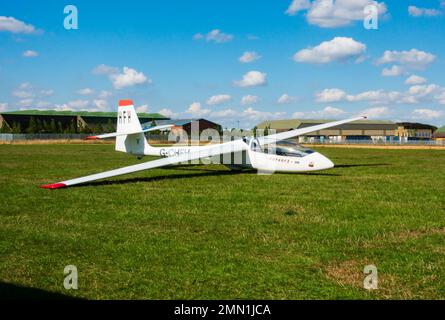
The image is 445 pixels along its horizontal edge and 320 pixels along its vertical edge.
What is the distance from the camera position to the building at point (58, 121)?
131m

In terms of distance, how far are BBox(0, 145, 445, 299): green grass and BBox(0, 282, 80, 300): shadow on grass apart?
4.9 inches

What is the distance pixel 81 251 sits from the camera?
7.55 meters

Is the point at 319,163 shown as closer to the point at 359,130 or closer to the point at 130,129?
the point at 130,129

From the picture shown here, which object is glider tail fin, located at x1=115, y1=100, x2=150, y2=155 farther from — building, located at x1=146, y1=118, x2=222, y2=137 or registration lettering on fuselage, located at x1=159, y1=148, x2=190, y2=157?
building, located at x1=146, y1=118, x2=222, y2=137

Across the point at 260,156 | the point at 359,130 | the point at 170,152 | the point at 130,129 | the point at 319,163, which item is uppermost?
the point at 359,130

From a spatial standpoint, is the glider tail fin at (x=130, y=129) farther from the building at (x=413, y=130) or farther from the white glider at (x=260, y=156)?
the building at (x=413, y=130)

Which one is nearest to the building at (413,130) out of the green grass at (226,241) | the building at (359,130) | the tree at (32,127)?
the building at (359,130)

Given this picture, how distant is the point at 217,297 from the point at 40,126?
138 m

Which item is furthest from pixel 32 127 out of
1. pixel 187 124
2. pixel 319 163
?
pixel 319 163

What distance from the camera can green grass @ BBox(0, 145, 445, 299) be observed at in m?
5.92

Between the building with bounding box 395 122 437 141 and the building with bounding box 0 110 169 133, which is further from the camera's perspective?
the building with bounding box 395 122 437 141

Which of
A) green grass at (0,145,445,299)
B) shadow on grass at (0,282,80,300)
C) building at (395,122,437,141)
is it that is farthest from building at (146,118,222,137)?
shadow on grass at (0,282,80,300)

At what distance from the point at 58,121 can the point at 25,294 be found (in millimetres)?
150574

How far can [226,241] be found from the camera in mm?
8125
